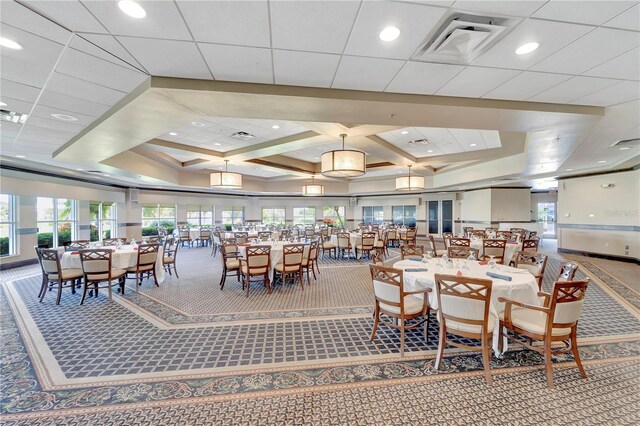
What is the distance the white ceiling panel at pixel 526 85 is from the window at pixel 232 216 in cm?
1474

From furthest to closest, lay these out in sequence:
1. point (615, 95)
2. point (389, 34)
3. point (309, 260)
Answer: point (309, 260) → point (615, 95) → point (389, 34)

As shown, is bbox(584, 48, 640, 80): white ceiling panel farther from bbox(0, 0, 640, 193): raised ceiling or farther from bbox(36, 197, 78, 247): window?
bbox(36, 197, 78, 247): window

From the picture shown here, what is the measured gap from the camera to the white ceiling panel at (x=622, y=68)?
2.38 metres

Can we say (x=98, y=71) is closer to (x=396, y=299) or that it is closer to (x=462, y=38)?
(x=462, y=38)

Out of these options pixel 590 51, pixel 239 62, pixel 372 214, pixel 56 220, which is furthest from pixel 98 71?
pixel 372 214

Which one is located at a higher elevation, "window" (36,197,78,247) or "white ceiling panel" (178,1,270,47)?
"white ceiling panel" (178,1,270,47)

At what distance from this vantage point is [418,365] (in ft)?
8.89

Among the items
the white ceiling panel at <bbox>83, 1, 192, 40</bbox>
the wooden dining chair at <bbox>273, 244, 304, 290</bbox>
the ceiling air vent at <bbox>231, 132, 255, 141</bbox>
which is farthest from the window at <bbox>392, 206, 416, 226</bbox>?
the white ceiling panel at <bbox>83, 1, 192, 40</bbox>

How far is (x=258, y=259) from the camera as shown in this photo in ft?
16.7

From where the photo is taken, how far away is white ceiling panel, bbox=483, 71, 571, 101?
273 centimetres

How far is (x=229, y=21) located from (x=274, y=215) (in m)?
15.6

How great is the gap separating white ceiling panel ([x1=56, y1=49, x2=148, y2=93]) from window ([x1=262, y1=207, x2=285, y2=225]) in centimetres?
1435

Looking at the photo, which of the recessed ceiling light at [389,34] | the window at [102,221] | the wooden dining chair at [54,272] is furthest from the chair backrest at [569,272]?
the window at [102,221]

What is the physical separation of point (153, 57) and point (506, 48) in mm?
3230
